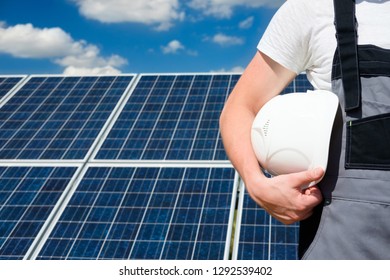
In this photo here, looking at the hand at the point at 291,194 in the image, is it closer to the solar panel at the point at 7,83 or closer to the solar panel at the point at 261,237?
the solar panel at the point at 261,237

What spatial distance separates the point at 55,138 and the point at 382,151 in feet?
24.6

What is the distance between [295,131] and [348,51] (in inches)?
12.3

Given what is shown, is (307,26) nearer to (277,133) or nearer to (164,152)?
(277,133)

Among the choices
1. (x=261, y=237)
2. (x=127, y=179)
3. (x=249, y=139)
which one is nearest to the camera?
(x=249, y=139)

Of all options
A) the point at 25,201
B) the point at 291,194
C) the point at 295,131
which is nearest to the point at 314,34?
the point at 295,131

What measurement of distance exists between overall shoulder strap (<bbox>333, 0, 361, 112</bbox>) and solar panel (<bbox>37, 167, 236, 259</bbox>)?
447cm

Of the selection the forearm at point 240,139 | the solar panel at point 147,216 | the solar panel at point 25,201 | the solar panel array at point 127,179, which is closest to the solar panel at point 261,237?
the solar panel array at point 127,179

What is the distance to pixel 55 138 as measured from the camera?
8.55 m

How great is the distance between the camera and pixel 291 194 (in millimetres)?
1704

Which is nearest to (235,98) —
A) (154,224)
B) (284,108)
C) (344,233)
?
(284,108)

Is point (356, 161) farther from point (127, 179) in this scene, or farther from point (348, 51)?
point (127, 179)

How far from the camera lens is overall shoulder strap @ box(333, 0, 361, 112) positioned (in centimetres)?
166

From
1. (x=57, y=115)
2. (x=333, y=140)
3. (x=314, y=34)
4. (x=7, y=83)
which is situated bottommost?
(x=7, y=83)

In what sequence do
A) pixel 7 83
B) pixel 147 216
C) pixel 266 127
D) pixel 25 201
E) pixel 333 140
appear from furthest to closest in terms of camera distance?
pixel 7 83, pixel 25 201, pixel 147 216, pixel 266 127, pixel 333 140
